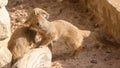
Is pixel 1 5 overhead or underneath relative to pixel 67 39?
overhead

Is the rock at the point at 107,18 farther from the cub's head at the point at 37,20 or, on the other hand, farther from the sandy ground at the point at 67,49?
the cub's head at the point at 37,20

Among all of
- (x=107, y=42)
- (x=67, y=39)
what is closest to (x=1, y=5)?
(x=67, y=39)

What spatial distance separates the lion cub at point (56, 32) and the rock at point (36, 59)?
26 centimetres

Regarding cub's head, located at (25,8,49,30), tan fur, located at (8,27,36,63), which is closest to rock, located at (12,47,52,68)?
tan fur, located at (8,27,36,63)

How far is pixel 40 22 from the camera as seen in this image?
259 inches

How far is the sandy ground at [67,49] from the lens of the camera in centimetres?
671

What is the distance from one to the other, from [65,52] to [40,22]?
0.70 metres

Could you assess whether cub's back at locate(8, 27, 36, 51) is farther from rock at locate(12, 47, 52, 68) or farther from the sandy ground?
the sandy ground

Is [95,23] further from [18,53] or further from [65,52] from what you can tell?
[18,53]

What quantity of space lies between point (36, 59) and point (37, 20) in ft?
2.39

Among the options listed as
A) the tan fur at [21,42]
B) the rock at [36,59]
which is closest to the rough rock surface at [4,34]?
the tan fur at [21,42]

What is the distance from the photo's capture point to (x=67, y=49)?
7043 mm

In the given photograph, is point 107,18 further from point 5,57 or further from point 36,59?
point 5,57

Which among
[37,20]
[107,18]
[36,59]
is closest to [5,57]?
[36,59]
